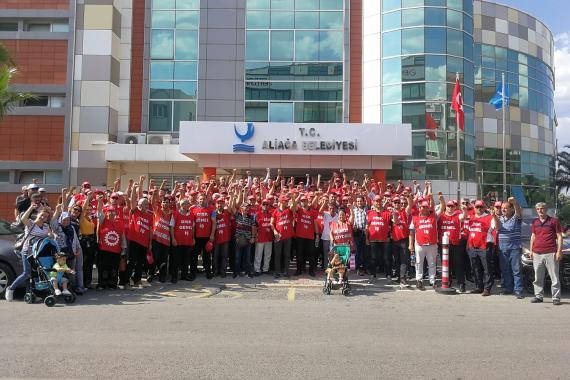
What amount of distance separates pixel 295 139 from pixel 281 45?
7.18 metres

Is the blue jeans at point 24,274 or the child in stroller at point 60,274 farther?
the blue jeans at point 24,274

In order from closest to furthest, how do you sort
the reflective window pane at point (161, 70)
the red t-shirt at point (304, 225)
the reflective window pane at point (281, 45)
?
the red t-shirt at point (304, 225), the reflective window pane at point (281, 45), the reflective window pane at point (161, 70)

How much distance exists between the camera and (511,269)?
9.77 m

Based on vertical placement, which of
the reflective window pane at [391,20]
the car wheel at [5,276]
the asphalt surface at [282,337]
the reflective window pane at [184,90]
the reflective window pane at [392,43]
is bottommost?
the asphalt surface at [282,337]

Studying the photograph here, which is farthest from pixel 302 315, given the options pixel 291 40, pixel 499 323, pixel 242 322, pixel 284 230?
pixel 291 40

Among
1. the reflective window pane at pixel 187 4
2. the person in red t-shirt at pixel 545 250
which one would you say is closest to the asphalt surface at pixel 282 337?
the person in red t-shirt at pixel 545 250

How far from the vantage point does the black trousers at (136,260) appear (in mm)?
10008

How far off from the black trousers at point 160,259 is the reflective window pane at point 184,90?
17119mm

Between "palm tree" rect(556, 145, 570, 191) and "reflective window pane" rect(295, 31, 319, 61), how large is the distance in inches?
1578

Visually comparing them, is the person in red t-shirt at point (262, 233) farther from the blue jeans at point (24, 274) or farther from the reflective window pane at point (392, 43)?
the reflective window pane at point (392, 43)

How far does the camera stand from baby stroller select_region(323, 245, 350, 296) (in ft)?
31.4

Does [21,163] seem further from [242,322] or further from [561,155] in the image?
[561,155]

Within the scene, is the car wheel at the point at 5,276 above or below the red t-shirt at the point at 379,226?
below

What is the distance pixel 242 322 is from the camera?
7.02 meters
